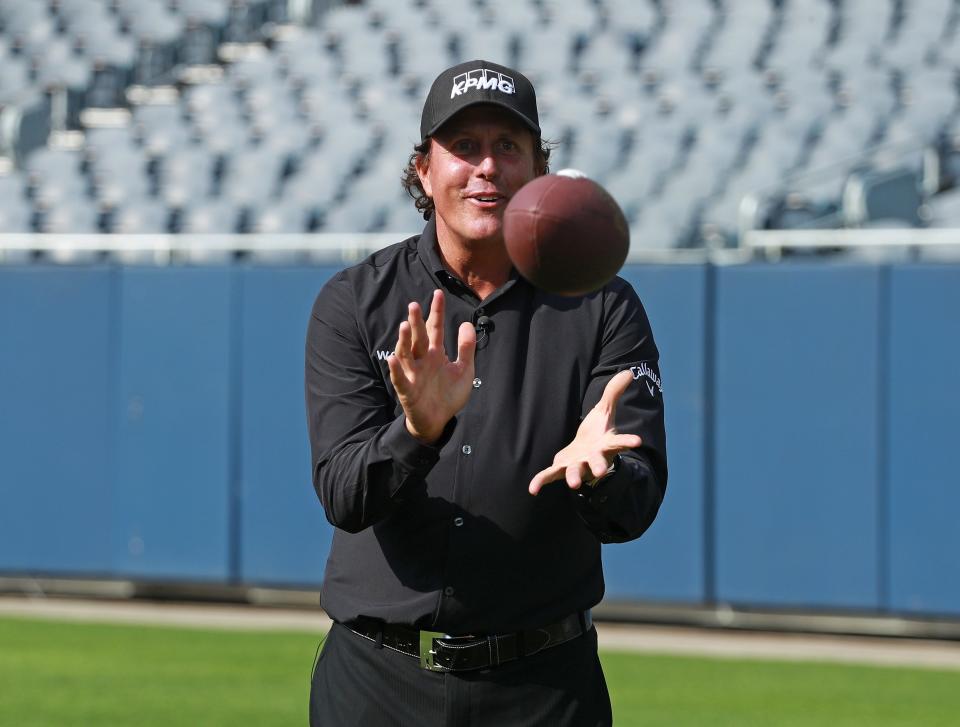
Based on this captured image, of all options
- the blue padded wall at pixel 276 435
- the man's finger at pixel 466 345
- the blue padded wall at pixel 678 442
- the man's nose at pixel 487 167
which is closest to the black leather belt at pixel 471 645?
the man's finger at pixel 466 345

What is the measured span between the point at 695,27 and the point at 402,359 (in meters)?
12.3

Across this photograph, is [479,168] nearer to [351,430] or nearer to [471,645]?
[351,430]

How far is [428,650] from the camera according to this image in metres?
3.13

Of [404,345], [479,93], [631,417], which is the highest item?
[479,93]

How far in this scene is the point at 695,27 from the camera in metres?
14.6

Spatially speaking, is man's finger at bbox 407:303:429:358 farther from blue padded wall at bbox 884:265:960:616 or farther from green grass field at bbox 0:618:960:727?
blue padded wall at bbox 884:265:960:616

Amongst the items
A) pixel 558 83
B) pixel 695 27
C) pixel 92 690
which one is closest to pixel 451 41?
pixel 558 83

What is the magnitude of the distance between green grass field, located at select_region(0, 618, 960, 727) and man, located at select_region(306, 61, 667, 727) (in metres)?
4.09

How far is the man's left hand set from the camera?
9.32ft

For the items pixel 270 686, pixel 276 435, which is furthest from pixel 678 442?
pixel 270 686

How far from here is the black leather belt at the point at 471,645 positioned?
3.12 m

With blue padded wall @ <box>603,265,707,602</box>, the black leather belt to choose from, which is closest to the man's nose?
the black leather belt

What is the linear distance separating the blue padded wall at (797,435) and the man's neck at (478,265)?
21.5 ft

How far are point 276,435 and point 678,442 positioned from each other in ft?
8.75
